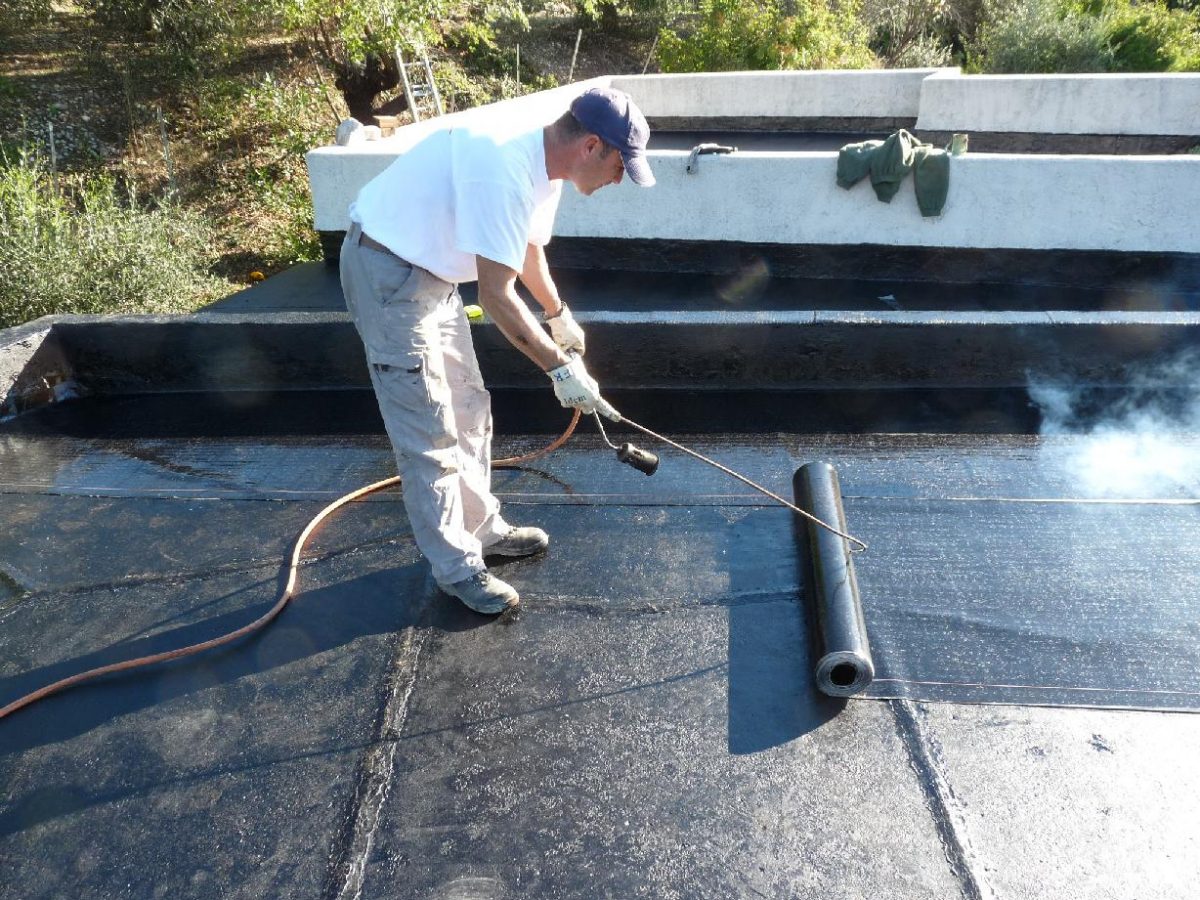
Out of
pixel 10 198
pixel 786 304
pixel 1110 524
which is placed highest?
pixel 10 198

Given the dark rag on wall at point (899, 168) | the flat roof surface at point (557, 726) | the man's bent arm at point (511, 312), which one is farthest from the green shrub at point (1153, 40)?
the man's bent arm at point (511, 312)

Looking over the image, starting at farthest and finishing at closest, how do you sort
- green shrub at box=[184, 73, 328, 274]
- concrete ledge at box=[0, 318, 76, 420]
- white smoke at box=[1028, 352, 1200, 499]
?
green shrub at box=[184, 73, 328, 274] < concrete ledge at box=[0, 318, 76, 420] < white smoke at box=[1028, 352, 1200, 499]

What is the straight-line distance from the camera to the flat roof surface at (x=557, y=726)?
2.10 m

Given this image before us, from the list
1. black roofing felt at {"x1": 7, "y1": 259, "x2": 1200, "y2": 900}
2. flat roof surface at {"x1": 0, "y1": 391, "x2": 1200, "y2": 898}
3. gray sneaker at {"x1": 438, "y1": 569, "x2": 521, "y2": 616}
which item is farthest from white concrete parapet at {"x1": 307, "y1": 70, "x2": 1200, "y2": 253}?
gray sneaker at {"x1": 438, "y1": 569, "x2": 521, "y2": 616}

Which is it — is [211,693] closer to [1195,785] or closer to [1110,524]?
[1195,785]

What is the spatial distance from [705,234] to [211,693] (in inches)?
218

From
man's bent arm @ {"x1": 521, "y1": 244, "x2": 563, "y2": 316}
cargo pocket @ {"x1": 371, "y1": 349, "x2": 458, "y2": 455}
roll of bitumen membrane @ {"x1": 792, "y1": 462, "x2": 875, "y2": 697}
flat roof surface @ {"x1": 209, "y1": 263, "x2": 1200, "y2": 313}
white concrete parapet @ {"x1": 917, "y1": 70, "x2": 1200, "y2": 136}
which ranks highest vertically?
man's bent arm @ {"x1": 521, "y1": 244, "x2": 563, "y2": 316}

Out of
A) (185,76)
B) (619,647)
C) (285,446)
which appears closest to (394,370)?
(619,647)

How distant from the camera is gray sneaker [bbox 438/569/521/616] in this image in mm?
2883

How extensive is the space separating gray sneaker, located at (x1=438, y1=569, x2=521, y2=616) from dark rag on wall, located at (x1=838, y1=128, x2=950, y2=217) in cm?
495

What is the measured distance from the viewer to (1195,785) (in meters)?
2.23

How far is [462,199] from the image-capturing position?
2.39 m

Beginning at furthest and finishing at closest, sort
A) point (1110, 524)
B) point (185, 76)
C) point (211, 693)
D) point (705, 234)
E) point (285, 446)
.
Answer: point (185, 76)
point (705, 234)
point (285, 446)
point (1110, 524)
point (211, 693)

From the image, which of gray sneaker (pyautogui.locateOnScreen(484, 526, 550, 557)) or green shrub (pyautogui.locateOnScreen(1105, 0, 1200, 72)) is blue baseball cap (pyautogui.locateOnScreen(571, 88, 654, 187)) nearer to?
gray sneaker (pyautogui.locateOnScreen(484, 526, 550, 557))
